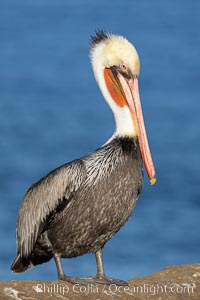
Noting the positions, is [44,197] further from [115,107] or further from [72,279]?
[115,107]

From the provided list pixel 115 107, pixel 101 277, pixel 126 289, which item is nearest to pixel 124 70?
pixel 115 107

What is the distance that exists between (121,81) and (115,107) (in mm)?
247

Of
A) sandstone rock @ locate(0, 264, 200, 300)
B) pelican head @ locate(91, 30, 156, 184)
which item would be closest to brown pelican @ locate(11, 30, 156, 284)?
pelican head @ locate(91, 30, 156, 184)

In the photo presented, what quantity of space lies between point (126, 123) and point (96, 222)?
1.01 meters

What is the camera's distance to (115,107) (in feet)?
33.7

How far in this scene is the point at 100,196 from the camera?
9609 millimetres

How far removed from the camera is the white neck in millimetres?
10023

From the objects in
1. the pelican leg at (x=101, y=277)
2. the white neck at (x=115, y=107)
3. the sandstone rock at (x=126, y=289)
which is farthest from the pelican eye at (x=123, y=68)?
the sandstone rock at (x=126, y=289)

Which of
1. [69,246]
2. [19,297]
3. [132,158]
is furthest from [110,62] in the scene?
[19,297]

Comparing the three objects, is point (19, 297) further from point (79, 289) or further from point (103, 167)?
point (103, 167)

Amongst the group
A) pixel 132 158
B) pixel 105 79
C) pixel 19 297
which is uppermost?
pixel 105 79

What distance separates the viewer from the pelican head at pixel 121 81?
10.0 metres

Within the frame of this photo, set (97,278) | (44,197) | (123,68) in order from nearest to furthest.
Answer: (97,278)
(44,197)
(123,68)

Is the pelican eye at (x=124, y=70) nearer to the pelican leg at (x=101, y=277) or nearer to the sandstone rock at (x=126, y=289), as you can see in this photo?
the pelican leg at (x=101, y=277)
